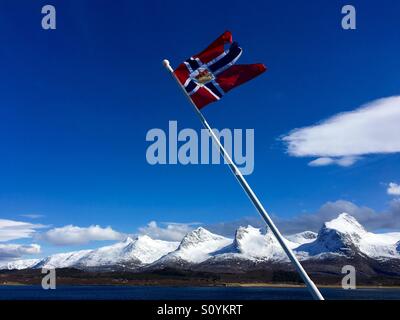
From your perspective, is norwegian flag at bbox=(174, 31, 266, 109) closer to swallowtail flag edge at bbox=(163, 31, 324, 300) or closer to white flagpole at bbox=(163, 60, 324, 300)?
swallowtail flag edge at bbox=(163, 31, 324, 300)

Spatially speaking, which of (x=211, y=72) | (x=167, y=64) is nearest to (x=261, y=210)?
(x=211, y=72)

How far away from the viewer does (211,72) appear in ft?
66.2

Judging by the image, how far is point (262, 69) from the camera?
742 inches

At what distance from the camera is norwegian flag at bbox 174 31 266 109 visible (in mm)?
19750

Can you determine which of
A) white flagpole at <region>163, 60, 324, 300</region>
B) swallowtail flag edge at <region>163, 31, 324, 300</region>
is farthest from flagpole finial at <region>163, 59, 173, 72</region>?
white flagpole at <region>163, 60, 324, 300</region>

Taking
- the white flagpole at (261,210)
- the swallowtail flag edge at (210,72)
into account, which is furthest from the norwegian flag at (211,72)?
the white flagpole at (261,210)

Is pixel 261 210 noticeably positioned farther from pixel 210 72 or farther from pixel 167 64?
pixel 167 64

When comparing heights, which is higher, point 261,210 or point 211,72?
point 211,72

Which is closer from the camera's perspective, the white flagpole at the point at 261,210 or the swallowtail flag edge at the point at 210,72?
the white flagpole at the point at 261,210

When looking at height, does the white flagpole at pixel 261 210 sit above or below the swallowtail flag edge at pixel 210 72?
below

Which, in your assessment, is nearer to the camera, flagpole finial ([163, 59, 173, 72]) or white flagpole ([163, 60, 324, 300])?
white flagpole ([163, 60, 324, 300])

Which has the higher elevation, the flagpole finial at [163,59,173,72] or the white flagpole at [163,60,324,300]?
the flagpole finial at [163,59,173,72]

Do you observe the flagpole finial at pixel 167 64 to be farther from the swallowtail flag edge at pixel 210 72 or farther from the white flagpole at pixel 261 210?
the white flagpole at pixel 261 210

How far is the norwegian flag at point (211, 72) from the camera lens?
19750 millimetres
